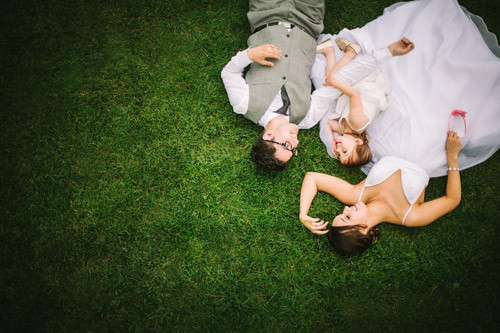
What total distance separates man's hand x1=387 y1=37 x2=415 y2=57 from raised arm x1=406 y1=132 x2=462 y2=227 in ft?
3.44

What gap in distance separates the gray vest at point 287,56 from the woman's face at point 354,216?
1.13m

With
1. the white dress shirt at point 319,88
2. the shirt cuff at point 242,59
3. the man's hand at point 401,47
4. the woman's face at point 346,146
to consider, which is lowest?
the woman's face at point 346,146

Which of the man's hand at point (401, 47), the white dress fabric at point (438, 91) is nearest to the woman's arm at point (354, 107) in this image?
the white dress fabric at point (438, 91)

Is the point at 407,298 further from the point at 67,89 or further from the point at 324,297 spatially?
the point at 67,89

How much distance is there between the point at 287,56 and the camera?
9.84 ft

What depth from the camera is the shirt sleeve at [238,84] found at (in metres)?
3.02

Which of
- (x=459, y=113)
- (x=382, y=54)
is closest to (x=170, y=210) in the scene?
(x=382, y=54)

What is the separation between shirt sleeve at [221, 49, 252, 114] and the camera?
9.89 ft

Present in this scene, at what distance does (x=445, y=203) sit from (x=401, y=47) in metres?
1.74

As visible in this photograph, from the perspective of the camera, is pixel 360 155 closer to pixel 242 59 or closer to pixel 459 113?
pixel 459 113

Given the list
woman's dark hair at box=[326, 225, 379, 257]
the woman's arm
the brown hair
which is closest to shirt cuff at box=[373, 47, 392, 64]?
the woman's arm

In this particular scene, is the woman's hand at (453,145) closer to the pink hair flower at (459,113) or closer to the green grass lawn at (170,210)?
the pink hair flower at (459,113)

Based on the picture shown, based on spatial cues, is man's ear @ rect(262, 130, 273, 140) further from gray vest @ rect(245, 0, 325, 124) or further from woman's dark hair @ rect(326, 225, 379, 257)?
woman's dark hair @ rect(326, 225, 379, 257)

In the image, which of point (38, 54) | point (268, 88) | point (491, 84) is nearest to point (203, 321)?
point (268, 88)
